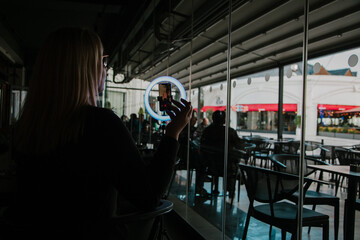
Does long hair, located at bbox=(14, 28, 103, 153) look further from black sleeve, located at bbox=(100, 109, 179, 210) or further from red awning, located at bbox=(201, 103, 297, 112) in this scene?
red awning, located at bbox=(201, 103, 297, 112)

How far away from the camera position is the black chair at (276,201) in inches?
76.0

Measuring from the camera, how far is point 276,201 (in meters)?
2.15

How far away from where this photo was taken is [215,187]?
3801mm

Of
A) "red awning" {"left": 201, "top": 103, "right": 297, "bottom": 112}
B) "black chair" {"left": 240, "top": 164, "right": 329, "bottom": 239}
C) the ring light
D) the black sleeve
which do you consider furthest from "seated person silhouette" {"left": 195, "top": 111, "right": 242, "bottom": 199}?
the black sleeve

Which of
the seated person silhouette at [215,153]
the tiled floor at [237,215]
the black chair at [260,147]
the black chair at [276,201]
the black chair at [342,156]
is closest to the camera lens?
the black chair at [276,201]

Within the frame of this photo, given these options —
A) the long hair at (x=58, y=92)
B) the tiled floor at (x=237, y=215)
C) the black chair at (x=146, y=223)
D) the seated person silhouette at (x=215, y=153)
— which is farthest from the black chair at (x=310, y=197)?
the long hair at (x=58, y=92)

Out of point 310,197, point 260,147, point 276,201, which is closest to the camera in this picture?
point 276,201

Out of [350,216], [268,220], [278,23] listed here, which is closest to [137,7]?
[278,23]

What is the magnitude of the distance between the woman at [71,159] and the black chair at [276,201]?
1364mm

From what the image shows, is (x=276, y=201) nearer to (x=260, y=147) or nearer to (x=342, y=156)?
(x=342, y=156)

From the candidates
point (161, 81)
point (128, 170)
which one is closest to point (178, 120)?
point (128, 170)

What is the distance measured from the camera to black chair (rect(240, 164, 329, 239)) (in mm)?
1931

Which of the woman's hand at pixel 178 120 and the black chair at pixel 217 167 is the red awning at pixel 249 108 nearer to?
the black chair at pixel 217 167

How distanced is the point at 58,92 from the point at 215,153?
2919 millimetres
